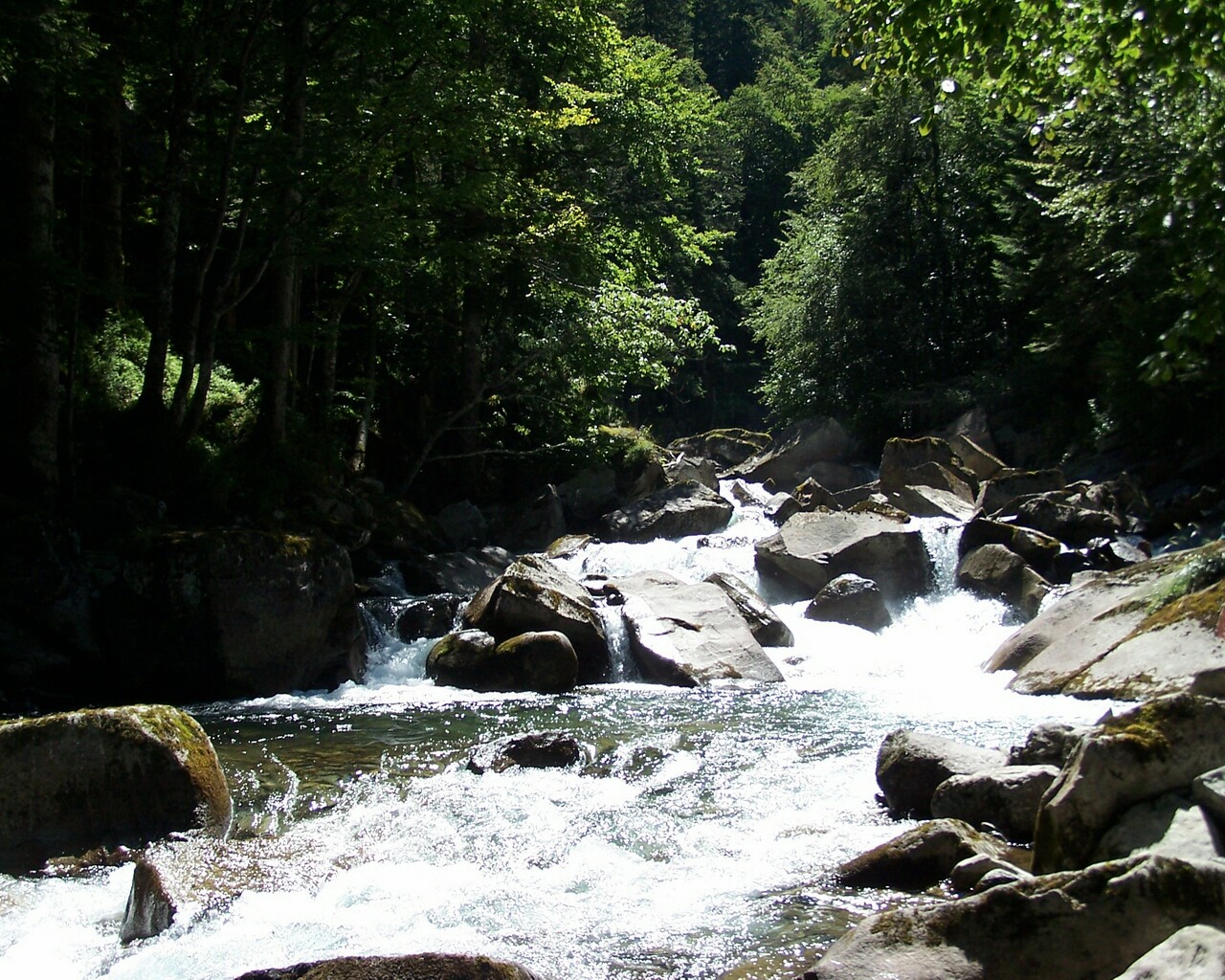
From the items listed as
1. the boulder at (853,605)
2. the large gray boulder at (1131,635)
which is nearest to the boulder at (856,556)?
the boulder at (853,605)

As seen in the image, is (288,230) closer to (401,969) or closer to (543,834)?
(543,834)

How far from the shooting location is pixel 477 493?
23594 millimetres

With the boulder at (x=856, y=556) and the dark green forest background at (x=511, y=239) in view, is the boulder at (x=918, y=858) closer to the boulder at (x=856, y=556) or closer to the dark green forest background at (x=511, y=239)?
the dark green forest background at (x=511, y=239)

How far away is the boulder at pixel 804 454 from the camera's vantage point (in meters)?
28.3

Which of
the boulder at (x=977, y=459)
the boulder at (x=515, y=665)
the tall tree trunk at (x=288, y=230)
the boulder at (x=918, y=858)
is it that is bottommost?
the boulder at (x=515, y=665)

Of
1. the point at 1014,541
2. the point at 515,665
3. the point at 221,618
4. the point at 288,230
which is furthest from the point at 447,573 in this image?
the point at 1014,541

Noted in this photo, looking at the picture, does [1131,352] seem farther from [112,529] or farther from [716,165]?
[716,165]

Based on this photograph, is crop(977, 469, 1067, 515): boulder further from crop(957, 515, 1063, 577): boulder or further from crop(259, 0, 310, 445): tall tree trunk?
crop(259, 0, 310, 445): tall tree trunk

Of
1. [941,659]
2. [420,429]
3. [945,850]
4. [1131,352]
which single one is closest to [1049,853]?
[945,850]

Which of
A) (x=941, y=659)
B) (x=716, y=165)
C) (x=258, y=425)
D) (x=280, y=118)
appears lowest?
(x=941, y=659)

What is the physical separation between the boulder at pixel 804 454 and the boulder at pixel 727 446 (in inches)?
130

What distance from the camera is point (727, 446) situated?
33.9 m

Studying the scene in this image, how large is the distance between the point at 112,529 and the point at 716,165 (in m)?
40.4

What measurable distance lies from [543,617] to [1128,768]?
861cm
